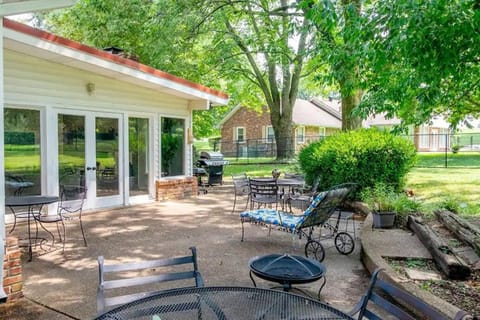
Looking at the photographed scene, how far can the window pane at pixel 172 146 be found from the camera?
988cm

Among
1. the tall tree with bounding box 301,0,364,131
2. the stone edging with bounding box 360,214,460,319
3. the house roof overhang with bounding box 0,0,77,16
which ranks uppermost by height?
the house roof overhang with bounding box 0,0,77,16

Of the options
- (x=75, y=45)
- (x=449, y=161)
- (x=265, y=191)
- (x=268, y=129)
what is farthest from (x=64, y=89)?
(x=268, y=129)

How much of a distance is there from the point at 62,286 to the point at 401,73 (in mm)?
4408

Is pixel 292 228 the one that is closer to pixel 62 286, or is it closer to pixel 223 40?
pixel 62 286

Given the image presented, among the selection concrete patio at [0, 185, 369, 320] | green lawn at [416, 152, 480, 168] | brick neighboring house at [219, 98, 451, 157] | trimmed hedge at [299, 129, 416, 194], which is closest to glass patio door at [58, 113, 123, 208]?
concrete patio at [0, 185, 369, 320]

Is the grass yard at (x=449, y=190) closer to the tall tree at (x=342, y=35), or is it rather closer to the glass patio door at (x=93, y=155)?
→ the tall tree at (x=342, y=35)

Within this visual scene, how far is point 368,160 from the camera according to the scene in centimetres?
797

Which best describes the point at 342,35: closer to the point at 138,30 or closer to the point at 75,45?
the point at 75,45

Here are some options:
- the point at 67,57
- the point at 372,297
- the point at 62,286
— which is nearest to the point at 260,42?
the point at 67,57

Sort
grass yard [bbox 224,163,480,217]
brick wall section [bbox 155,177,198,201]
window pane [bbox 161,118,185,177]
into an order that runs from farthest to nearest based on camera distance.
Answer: window pane [bbox 161,118,185,177] → brick wall section [bbox 155,177,198,201] → grass yard [bbox 224,163,480,217]

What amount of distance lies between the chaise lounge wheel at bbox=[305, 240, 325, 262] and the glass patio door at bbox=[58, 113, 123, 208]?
4.91 m

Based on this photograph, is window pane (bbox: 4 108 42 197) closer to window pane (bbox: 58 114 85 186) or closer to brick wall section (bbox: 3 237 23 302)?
window pane (bbox: 58 114 85 186)

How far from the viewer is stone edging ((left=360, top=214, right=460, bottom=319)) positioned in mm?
3032

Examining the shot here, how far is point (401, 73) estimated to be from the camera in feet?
14.7
